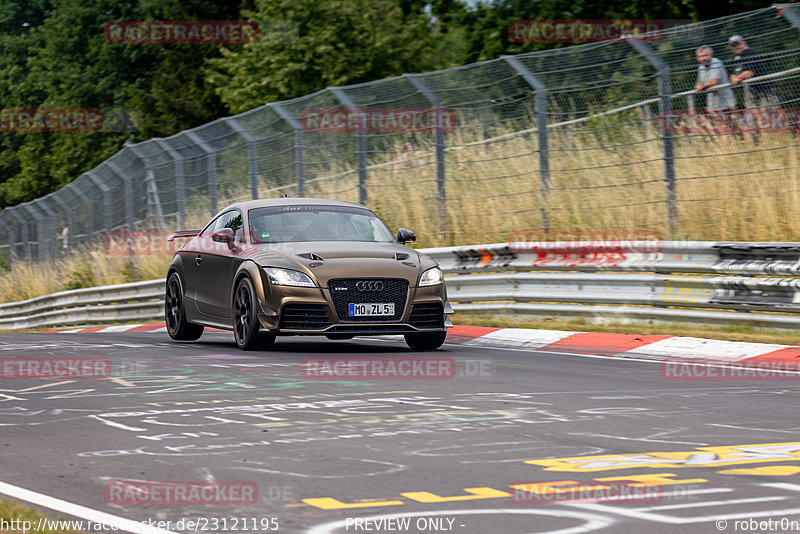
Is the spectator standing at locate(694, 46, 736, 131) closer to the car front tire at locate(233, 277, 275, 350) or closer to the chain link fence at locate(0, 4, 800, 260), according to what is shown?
the chain link fence at locate(0, 4, 800, 260)

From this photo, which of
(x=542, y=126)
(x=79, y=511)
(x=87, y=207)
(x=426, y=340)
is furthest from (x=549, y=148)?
(x=87, y=207)

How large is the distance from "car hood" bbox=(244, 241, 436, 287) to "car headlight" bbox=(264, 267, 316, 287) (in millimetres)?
47

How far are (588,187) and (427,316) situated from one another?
460 centimetres

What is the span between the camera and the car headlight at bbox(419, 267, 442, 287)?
1184 cm

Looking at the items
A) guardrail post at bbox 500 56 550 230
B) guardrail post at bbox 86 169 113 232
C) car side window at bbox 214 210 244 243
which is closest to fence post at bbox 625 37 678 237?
guardrail post at bbox 500 56 550 230

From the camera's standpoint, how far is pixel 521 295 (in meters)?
15.2

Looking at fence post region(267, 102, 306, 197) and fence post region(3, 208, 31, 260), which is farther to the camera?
fence post region(3, 208, 31, 260)

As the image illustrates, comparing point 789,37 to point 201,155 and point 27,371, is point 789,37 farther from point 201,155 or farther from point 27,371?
point 201,155

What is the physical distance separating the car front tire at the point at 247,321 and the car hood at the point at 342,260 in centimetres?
32

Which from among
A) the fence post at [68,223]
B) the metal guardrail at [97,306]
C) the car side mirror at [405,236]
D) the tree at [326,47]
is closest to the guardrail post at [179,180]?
the metal guardrail at [97,306]

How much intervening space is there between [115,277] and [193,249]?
1522 cm

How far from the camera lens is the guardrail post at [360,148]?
1892 centimetres

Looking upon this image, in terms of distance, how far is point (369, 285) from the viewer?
11.5 m

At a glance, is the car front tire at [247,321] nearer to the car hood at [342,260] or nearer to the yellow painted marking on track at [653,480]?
the car hood at [342,260]
